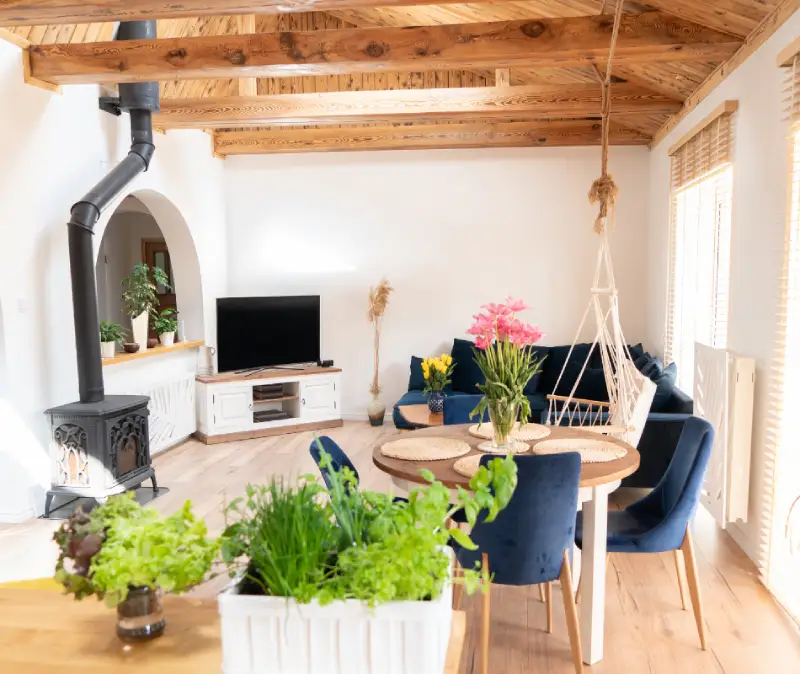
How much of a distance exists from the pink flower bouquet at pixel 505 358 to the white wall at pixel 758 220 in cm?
136

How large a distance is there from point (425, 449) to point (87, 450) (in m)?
2.40

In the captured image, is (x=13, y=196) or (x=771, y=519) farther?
(x=13, y=196)

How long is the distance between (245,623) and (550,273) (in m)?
6.42

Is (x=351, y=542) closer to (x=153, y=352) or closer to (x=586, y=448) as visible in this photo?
(x=586, y=448)

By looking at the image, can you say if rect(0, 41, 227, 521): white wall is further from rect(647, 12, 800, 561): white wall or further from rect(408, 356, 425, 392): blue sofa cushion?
rect(647, 12, 800, 561): white wall

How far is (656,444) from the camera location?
4.41 meters

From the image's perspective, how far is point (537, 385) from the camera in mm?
6691

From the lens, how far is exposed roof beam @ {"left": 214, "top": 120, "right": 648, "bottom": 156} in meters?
6.83

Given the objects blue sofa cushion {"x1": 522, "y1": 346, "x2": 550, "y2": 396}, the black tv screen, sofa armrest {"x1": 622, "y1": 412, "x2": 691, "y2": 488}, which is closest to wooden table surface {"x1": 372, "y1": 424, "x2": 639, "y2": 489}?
sofa armrest {"x1": 622, "y1": 412, "x2": 691, "y2": 488}

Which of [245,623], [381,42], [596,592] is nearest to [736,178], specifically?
[381,42]

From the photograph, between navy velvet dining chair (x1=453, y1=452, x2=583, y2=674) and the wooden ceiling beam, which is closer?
navy velvet dining chair (x1=453, y1=452, x2=583, y2=674)

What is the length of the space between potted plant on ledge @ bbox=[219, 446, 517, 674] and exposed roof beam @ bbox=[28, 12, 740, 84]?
339 centimetres

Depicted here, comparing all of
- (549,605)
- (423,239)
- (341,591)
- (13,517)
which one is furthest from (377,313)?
(341,591)

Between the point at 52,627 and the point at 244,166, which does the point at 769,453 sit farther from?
the point at 244,166
